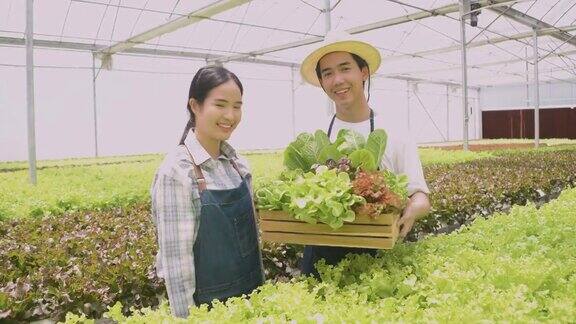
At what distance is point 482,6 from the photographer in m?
13.4

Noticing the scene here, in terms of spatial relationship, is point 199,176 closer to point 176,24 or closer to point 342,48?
point 342,48

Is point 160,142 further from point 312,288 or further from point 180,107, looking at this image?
point 312,288

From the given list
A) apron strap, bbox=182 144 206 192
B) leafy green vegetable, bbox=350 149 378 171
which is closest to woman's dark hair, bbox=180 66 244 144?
apron strap, bbox=182 144 206 192

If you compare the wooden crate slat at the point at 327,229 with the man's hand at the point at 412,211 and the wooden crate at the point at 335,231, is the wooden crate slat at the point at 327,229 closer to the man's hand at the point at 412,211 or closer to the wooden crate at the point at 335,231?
the wooden crate at the point at 335,231

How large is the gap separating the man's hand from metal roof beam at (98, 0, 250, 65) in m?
10.4

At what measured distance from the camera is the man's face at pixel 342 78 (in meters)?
2.42

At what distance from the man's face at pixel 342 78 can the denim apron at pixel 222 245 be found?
61cm

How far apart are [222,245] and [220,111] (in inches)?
22.9

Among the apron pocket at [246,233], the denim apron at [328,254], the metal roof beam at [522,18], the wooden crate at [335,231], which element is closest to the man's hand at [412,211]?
the wooden crate at [335,231]

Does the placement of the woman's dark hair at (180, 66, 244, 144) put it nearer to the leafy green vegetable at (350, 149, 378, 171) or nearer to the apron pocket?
the apron pocket

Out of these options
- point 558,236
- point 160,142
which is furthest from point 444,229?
point 160,142

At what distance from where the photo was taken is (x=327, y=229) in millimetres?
2086

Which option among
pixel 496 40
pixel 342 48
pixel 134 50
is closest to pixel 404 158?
pixel 342 48

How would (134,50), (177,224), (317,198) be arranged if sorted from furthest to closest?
(134,50), (177,224), (317,198)
